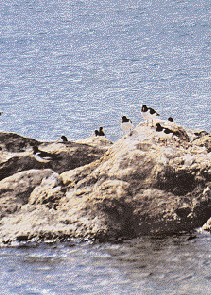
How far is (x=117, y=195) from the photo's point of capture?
10906mm

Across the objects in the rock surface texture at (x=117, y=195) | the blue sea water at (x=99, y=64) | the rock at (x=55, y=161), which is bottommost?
the rock surface texture at (x=117, y=195)

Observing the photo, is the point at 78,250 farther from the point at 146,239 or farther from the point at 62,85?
the point at 62,85

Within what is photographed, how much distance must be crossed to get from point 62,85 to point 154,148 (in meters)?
23.3

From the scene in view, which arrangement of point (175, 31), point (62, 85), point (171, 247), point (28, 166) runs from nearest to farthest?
point (171, 247)
point (28, 166)
point (62, 85)
point (175, 31)

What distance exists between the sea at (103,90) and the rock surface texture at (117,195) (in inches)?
16.1

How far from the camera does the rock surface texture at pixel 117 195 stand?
10.6 meters

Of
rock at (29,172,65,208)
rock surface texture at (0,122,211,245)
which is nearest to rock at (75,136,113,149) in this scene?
rock surface texture at (0,122,211,245)

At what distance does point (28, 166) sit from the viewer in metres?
13.0

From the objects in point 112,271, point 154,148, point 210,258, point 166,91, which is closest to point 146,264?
point 112,271

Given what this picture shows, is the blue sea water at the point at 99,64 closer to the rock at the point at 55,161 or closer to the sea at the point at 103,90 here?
the sea at the point at 103,90

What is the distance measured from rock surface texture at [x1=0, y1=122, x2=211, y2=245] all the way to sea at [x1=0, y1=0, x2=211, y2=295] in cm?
41

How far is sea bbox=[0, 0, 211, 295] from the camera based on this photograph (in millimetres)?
9086

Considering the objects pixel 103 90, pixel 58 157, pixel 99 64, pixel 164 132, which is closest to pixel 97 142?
pixel 58 157

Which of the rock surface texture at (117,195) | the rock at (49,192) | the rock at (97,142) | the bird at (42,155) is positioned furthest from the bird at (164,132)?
the rock at (49,192)
